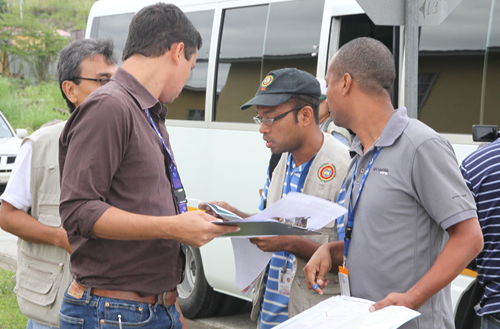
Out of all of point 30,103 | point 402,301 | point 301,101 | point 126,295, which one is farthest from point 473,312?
point 30,103

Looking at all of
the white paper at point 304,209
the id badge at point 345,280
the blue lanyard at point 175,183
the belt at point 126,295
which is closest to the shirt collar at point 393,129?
the white paper at point 304,209

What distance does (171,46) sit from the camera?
2258 mm

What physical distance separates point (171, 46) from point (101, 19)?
4966mm

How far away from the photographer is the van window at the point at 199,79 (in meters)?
5.67

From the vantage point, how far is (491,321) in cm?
243

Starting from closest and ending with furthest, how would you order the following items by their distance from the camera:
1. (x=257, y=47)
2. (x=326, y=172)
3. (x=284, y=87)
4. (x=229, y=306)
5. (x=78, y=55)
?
(x=326, y=172) < (x=284, y=87) < (x=78, y=55) < (x=257, y=47) < (x=229, y=306)

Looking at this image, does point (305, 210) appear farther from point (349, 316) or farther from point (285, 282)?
point (285, 282)

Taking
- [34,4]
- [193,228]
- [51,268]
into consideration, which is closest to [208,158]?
[51,268]

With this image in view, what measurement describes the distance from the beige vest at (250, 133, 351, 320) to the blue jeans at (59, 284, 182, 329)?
0.76 meters

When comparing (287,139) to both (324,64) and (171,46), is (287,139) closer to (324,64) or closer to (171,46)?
(171,46)

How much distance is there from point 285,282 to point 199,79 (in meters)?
3.36

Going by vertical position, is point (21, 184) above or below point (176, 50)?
below

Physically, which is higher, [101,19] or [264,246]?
[101,19]

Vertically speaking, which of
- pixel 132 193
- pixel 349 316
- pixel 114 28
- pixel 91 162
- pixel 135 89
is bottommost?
pixel 349 316
